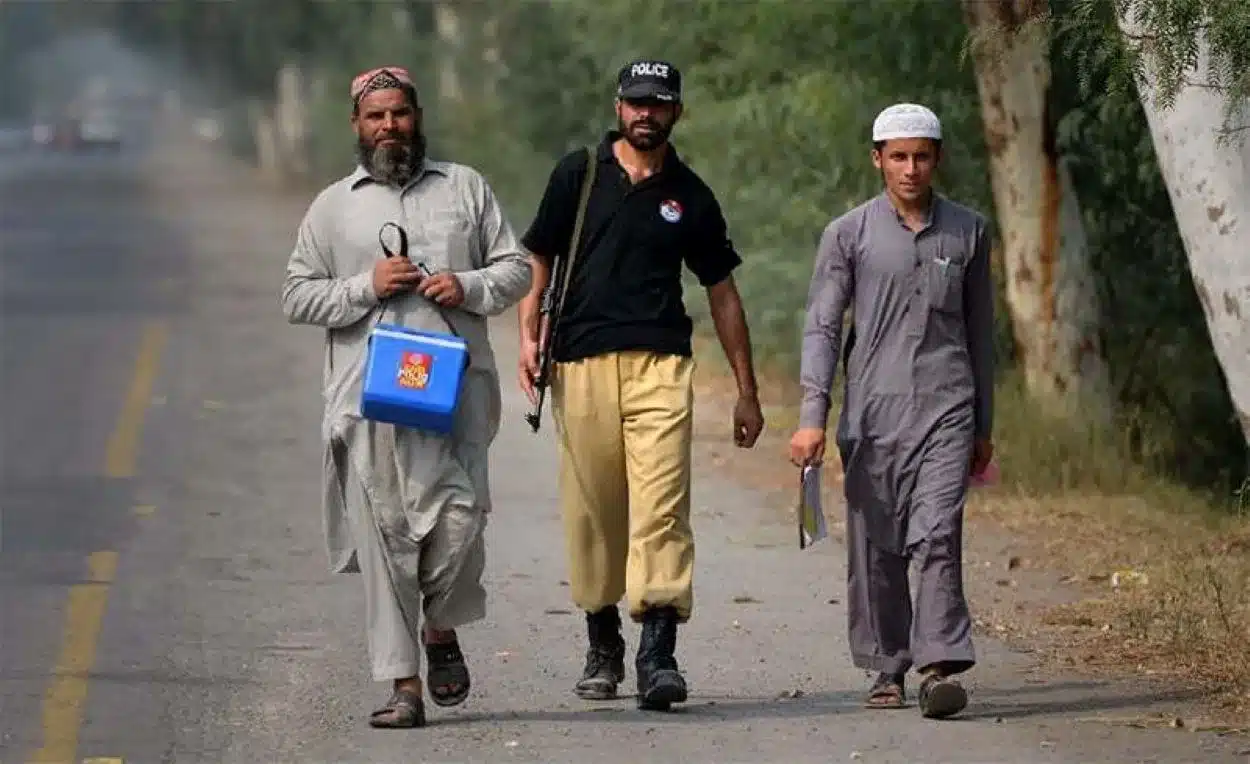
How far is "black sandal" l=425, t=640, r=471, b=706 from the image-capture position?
9.32 m

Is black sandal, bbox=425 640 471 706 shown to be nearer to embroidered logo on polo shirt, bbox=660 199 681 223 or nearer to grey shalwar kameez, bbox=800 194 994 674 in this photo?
grey shalwar kameez, bbox=800 194 994 674

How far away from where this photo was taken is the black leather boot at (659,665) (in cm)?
947

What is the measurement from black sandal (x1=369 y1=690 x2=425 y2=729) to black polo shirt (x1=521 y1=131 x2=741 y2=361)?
1.23 m

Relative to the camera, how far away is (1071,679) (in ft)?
34.3

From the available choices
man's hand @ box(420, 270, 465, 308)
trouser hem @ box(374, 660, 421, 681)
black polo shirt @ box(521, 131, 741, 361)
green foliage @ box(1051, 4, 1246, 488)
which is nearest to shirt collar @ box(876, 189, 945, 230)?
black polo shirt @ box(521, 131, 741, 361)

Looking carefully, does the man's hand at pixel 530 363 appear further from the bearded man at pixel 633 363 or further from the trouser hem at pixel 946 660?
the trouser hem at pixel 946 660

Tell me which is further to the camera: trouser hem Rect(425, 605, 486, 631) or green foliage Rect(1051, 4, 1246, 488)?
green foliage Rect(1051, 4, 1246, 488)

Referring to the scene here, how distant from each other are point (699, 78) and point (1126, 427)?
472 centimetres

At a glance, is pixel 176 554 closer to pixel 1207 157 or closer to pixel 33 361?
pixel 1207 157

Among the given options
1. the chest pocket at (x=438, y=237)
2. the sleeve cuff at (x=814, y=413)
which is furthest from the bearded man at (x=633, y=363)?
the chest pocket at (x=438, y=237)

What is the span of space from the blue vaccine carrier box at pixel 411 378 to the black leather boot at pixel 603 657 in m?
1.13

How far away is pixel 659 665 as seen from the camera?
9.50m

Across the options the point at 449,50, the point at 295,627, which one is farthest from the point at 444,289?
the point at 449,50

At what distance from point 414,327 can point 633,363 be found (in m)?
0.81
